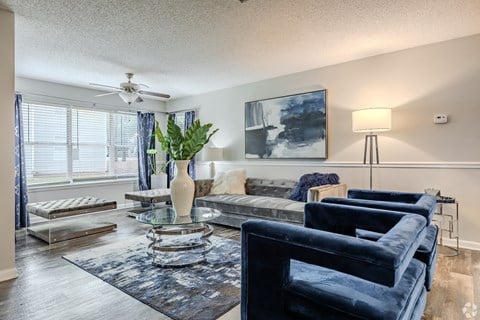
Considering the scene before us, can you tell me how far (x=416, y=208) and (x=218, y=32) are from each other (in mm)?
2527

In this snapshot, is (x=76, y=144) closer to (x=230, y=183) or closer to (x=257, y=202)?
(x=230, y=183)

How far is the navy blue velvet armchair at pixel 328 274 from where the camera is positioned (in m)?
1.14

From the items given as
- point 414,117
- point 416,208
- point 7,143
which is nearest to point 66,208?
point 7,143

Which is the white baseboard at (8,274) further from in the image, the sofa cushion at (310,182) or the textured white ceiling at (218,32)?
the sofa cushion at (310,182)

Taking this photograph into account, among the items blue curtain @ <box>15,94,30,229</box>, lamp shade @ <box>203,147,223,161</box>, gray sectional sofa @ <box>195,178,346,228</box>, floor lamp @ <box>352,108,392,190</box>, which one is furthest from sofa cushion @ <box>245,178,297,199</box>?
blue curtain @ <box>15,94,30,229</box>

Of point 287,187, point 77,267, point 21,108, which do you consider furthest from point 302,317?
point 21,108

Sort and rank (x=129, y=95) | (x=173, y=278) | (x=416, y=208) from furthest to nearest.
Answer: (x=129, y=95)
(x=173, y=278)
(x=416, y=208)

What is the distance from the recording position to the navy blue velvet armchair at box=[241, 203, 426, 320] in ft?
3.73

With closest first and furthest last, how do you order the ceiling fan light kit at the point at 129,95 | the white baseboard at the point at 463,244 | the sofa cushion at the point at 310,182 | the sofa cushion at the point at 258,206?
the white baseboard at the point at 463,244 → the sofa cushion at the point at 258,206 → the sofa cushion at the point at 310,182 → the ceiling fan light kit at the point at 129,95

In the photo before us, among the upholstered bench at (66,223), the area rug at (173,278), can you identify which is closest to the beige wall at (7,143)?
the area rug at (173,278)

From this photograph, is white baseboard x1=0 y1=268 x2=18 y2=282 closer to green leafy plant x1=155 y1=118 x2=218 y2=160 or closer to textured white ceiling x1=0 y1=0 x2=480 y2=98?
green leafy plant x1=155 y1=118 x2=218 y2=160

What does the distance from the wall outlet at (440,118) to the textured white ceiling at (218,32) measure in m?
0.90

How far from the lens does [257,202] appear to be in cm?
390

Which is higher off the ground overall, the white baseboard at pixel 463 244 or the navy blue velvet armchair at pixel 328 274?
the navy blue velvet armchair at pixel 328 274
